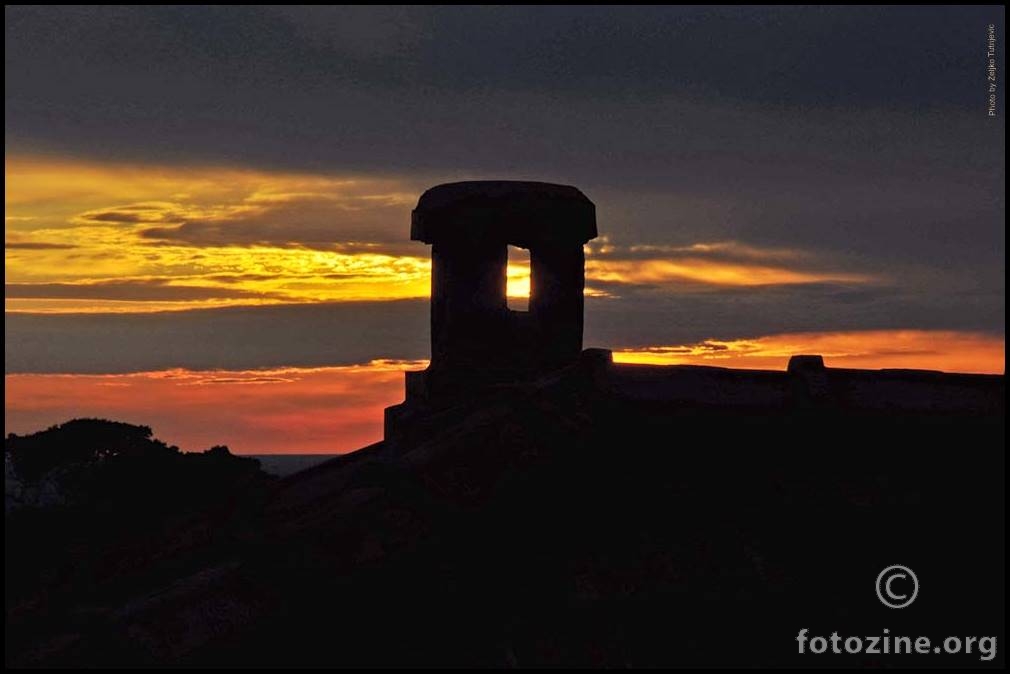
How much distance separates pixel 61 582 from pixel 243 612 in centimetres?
201

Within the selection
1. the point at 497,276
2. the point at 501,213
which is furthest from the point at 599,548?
the point at 497,276

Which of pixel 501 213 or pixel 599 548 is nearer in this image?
pixel 599 548

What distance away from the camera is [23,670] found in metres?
5.39

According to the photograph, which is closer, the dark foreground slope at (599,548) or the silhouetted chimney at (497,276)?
the dark foreground slope at (599,548)

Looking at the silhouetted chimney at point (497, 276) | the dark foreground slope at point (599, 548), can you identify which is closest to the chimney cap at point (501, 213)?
the silhouetted chimney at point (497, 276)

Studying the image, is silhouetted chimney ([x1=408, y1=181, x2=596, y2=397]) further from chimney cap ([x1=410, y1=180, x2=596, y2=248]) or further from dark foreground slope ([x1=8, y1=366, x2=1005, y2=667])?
dark foreground slope ([x1=8, y1=366, x2=1005, y2=667])

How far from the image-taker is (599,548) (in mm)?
5988

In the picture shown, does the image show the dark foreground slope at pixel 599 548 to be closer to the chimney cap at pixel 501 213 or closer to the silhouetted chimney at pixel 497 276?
the silhouetted chimney at pixel 497 276

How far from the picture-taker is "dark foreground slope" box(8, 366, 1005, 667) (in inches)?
218

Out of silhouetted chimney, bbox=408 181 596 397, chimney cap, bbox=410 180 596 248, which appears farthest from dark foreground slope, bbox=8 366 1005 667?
chimney cap, bbox=410 180 596 248

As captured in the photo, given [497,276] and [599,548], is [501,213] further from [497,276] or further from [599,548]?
[599,548]

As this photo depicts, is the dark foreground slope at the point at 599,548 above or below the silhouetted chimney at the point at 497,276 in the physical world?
below

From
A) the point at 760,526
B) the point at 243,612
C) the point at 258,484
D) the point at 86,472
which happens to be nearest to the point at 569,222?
the point at 258,484

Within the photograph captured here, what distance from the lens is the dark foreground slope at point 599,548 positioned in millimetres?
5527
